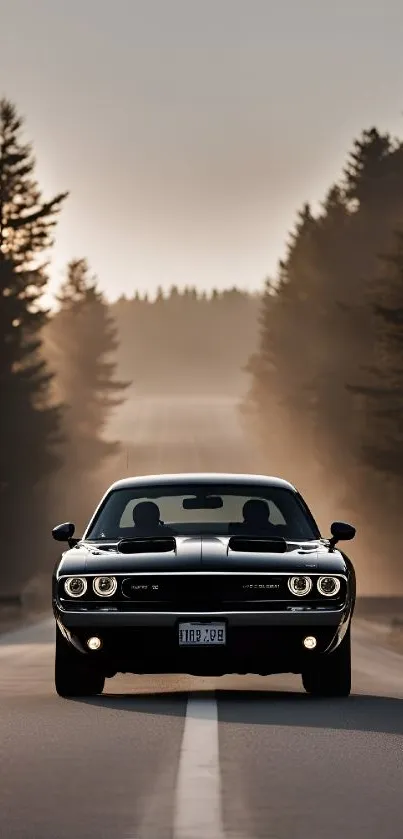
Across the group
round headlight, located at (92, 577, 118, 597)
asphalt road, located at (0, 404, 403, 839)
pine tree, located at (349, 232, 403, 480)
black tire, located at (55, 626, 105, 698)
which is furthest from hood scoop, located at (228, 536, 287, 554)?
pine tree, located at (349, 232, 403, 480)

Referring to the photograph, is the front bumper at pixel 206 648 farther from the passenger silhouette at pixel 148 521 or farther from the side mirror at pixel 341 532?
the passenger silhouette at pixel 148 521

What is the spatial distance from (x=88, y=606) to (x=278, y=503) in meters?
2.52

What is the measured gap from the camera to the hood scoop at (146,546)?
564 inches

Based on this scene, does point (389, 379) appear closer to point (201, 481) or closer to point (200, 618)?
point (201, 481)

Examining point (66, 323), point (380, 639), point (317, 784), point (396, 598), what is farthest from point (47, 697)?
point (66, 323)

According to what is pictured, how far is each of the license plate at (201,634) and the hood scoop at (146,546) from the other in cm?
73

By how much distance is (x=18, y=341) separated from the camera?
270 ft

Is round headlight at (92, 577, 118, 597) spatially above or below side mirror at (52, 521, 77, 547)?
below

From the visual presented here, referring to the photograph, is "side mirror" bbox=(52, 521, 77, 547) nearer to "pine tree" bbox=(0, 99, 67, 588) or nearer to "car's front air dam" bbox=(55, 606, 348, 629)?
"car's front air dam" bbox=(55, 606, 348, 629)

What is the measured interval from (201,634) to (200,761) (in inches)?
132

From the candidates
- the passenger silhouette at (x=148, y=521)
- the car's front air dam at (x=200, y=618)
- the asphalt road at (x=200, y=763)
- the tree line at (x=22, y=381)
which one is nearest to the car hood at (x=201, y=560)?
the car's front air dam at (x=200, y=618)

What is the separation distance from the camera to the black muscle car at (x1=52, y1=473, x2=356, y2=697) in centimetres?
1378

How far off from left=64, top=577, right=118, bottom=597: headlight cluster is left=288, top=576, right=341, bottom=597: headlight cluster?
48.7 inches

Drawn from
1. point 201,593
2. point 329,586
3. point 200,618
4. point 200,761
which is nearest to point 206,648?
point 200,618
